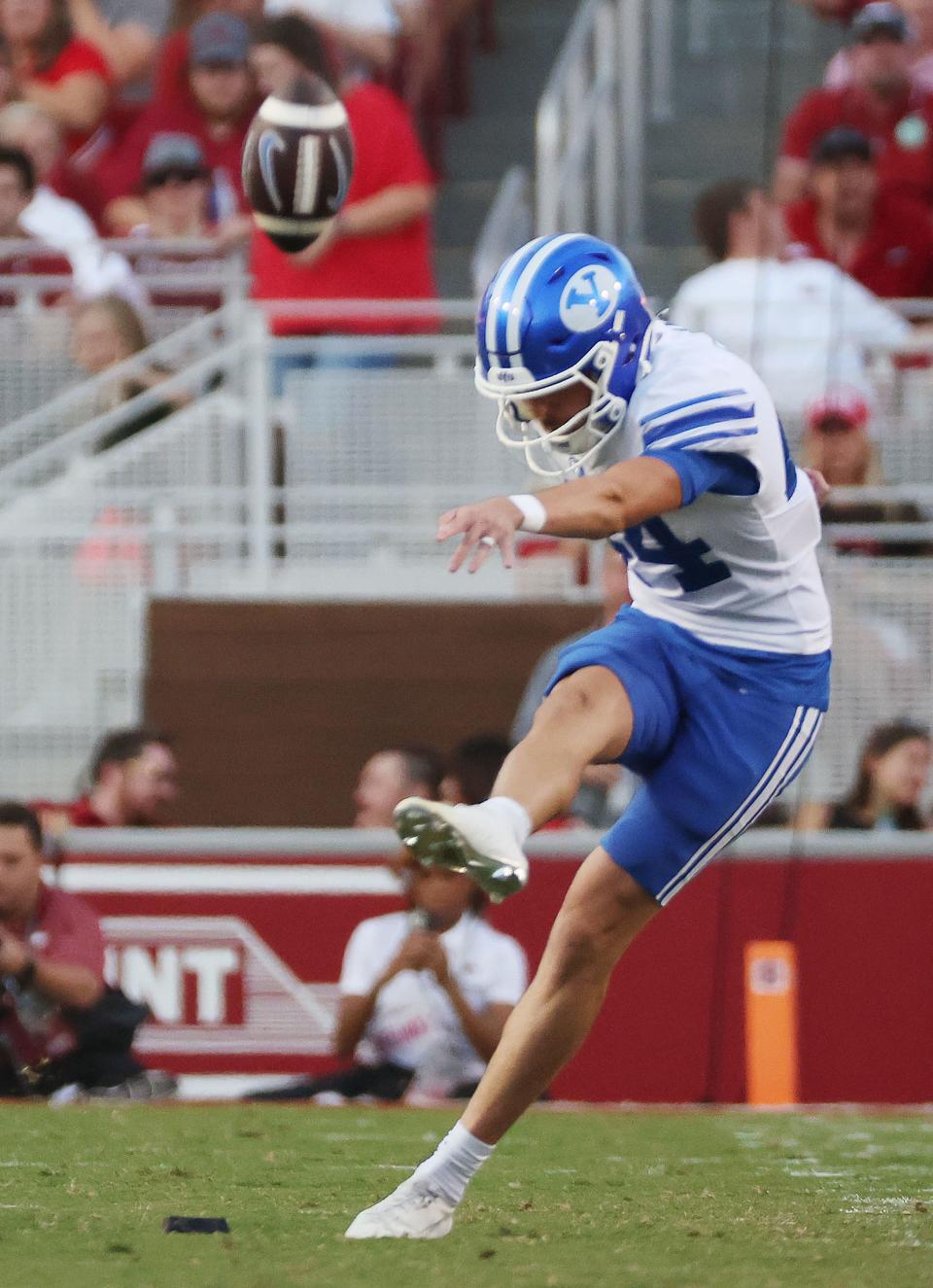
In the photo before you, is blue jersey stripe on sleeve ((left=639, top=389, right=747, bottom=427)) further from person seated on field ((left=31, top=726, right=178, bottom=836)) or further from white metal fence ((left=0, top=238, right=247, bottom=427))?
white metal fence ((left=0, top=238, right=247, bottom=427))

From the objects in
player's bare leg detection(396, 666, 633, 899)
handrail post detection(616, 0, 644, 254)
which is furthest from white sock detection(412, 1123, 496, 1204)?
handrail post detection(616, 0, 644, 254)

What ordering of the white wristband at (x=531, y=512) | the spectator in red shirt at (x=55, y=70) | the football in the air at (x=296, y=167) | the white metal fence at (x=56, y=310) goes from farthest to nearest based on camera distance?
the spectator in red shirt at (x=55, y=70)
the white metal fence at (x=56, y=310)
the football in the air at (x=296, y=167)
the white wristband at (x=531, y=512)

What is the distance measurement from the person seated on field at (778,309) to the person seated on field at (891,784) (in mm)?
1360

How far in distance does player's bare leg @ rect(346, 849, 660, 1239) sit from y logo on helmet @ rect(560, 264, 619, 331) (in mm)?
1053

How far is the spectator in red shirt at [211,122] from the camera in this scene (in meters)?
10.3

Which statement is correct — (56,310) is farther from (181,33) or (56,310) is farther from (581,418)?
(581,418)

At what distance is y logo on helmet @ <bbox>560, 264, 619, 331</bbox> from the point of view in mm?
4551

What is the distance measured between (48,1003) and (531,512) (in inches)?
149

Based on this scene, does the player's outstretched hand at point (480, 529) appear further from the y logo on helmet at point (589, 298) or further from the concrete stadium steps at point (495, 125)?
the concrete stadium steps at point (495, 125)

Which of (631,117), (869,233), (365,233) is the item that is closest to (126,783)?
(365,233)

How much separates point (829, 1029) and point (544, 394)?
152 inches

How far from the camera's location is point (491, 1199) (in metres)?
5.23

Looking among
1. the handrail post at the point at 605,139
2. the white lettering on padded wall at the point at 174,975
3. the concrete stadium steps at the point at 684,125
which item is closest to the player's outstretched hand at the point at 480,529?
the white lettering on padded wall at the point at 174,975

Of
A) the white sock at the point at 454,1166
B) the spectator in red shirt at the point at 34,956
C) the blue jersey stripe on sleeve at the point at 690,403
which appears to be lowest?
the spectator in red shirt at the point at 34,956
